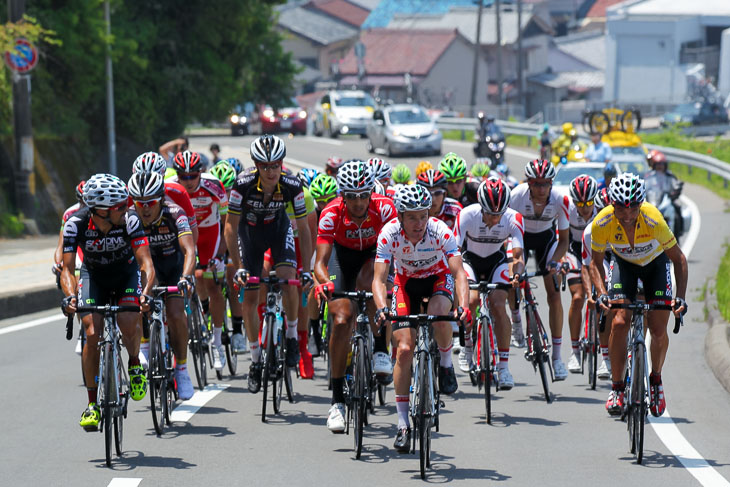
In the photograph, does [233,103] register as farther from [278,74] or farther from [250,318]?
[250,318]

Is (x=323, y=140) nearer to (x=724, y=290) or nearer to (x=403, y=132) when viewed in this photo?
(x=403, y=132)

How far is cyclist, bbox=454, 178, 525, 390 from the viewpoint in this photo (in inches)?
463

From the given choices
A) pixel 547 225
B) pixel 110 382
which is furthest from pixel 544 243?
pixel 110 382

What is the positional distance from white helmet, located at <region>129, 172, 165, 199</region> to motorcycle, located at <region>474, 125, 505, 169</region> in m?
24.4

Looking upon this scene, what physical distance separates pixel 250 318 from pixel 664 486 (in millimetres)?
4713

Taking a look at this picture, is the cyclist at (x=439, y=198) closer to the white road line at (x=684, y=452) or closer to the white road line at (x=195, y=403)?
the white road line at (x=195, y=403)

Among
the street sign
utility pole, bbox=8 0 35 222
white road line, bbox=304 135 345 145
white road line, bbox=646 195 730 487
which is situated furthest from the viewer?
white road line, bbox=304 135 345 145

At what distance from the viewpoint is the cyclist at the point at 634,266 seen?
9758 millimetres

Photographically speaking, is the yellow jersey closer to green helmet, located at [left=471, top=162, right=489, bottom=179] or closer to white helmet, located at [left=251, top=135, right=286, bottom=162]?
white helmet, located at [left=251, top=135, right=286, bottom=162]

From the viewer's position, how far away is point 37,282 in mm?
20219

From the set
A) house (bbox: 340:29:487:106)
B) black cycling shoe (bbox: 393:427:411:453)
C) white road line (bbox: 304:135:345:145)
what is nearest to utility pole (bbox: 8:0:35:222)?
black cycling shoe (bbox: 393:427:411:453)

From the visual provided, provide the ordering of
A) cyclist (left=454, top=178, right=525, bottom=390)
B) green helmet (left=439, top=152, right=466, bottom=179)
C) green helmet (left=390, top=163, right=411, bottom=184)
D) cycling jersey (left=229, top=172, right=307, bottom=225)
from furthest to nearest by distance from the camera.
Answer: green helmet (left=390, top=163, right=411, bottom=184), green helmet (left=439, top=152, right=466, bottom=179), cycling jersey (left=229, top=172, right=307, bottom=225), cyclist (left=454, top=178, right=525, bottom=390)

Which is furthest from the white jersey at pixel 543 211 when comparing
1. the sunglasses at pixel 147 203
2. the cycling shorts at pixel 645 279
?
the sunglasses at pixel 147 203

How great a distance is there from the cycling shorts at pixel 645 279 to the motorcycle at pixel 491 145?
2428 cm
